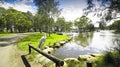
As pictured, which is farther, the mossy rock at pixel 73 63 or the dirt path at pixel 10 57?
the mossy rock at pixel 73 63

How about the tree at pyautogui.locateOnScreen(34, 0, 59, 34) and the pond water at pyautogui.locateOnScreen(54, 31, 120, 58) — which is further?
the tree at pyautogui.locateOnScreen(34, 0, 59, 34)

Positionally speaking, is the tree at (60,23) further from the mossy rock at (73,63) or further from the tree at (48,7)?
the mossy rock at (73,63)

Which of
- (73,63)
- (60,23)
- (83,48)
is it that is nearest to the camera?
(73,63)

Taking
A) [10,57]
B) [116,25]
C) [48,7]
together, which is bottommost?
[10,57]

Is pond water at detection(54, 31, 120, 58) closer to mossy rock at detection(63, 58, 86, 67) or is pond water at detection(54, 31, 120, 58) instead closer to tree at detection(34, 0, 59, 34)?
mossy rock at detection(63, 58, 86, 67)

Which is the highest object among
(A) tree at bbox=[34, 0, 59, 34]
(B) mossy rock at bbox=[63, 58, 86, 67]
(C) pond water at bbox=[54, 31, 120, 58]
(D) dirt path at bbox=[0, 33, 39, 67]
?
(A) tree at bbox=[34, 0, 59, 34]

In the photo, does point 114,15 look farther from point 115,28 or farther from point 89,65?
point 89,65

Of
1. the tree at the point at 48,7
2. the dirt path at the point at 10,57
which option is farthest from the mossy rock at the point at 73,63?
the tree at the point at 48,7

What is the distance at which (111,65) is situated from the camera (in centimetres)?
920

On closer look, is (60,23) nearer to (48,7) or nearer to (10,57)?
(48,7)

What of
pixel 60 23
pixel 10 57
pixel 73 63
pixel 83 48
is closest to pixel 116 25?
pixel 73 63

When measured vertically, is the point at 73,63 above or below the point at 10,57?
below

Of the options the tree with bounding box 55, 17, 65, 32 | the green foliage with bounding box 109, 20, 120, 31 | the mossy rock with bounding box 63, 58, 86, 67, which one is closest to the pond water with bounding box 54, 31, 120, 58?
the green foliage with bounding box 109, 20, 120, 31

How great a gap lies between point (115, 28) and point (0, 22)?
57.9m
